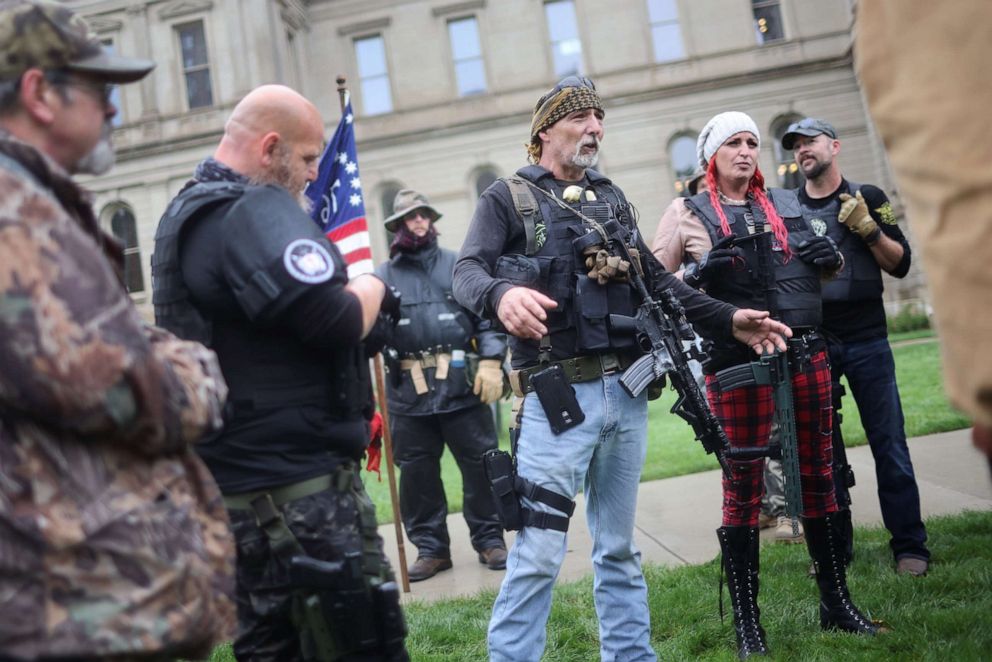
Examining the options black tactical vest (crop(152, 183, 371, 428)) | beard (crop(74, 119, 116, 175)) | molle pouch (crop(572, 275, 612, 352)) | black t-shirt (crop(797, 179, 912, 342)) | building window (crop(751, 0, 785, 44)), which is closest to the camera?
beard (crop(74, 119, 116, 175))

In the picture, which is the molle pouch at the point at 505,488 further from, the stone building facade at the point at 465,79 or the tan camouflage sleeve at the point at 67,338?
the stone building facade at the point at 465,79

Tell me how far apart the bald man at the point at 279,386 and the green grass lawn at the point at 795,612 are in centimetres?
178

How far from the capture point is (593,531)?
3.54 metres

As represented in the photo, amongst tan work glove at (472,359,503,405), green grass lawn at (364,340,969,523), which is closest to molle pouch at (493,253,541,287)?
tan work glove at (472,359,503,405)

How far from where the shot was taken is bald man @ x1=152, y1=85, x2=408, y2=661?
2311 mm

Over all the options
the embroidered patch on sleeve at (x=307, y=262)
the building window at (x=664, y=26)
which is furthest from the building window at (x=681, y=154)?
the embroidered patch on sleeve at (x=307, y=262)

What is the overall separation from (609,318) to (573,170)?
65 cm

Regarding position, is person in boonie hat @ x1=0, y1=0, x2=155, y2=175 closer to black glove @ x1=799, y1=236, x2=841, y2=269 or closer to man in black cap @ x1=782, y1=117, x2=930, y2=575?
black glove @ x1=799, y1=236, x2=841, y2=269

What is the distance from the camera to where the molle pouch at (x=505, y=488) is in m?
3.25

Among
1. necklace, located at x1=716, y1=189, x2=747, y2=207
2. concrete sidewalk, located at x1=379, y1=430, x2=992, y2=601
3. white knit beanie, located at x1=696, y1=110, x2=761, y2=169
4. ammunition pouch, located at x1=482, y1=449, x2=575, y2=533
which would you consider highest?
white knit beanie, located at x1=696, y1=110, x2=761, y2=169

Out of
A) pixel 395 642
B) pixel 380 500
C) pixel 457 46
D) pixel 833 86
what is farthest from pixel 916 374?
pixel 457 46

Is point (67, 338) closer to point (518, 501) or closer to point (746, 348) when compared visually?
point (518, 501)

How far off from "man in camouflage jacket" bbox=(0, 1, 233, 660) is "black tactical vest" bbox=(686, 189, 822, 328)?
281 cm

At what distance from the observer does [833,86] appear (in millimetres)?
26609
